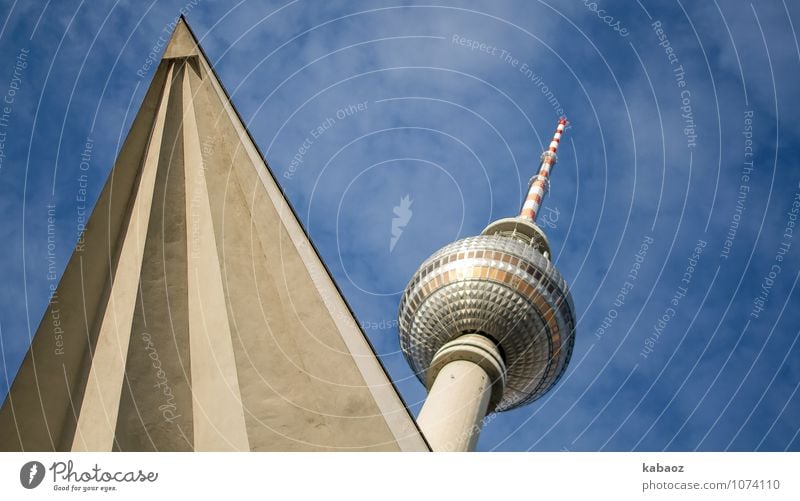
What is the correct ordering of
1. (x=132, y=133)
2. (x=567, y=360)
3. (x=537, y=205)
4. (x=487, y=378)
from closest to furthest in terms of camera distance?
1. (x=132, y=133)
2. (x=487, y=378)
3. (x=567, y=360)
4. (x=537, y=205)

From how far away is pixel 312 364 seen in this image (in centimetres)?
903

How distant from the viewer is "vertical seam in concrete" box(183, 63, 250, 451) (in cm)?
888

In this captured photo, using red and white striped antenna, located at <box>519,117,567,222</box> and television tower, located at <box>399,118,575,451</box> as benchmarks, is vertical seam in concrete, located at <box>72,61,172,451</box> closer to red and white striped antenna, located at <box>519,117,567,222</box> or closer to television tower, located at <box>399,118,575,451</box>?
television tower, located at <box>399,118,575,451</box>

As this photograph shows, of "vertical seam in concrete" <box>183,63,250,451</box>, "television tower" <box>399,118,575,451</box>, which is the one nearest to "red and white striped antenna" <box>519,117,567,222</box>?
"television tower" <box>399,118,575,451</box>

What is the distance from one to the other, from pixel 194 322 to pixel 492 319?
3247cm

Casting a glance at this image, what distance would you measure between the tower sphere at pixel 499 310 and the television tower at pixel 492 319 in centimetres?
5

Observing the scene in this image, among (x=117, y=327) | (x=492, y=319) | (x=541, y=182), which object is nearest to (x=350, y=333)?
(x=117, y=327)

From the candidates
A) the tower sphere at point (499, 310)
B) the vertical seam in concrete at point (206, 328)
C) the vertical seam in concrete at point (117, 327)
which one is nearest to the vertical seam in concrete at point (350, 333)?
the vertical seam in concrete at point (206, 328)

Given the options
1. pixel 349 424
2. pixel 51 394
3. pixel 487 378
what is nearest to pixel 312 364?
pixel 349 424

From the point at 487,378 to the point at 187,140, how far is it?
93.6 ft

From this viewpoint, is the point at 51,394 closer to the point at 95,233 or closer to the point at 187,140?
the point at 95,233

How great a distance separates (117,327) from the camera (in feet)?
29.3

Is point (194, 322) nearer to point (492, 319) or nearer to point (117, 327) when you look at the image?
point (117, 327)

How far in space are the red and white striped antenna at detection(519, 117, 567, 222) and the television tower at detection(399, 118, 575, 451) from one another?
5618 millimetres
